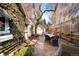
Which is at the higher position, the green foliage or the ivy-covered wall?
the ivy-covered wall

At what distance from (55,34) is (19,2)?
0.67 m

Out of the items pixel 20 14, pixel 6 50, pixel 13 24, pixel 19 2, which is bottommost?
pixel 6 50

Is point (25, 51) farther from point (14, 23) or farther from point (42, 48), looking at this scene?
point (14, 23)

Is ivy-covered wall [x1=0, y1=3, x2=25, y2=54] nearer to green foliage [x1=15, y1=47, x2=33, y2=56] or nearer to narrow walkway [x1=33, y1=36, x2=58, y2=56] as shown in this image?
green foliage [x1=15, y1=47, x2=33, y2=56]

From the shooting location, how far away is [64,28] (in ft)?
7.32

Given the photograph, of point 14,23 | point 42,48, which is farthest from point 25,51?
point 14,23

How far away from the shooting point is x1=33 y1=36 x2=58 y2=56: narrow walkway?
226cm

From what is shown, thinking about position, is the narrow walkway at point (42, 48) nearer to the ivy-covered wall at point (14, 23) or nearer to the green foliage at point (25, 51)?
the green foliage at point (25, 51)

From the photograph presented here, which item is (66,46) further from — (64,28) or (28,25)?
(28,25)

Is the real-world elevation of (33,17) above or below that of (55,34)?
above

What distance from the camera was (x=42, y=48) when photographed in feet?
7.45

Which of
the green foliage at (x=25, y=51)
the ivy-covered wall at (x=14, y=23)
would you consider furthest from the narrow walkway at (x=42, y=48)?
the ivy-covered wall at (x=14, y=23)

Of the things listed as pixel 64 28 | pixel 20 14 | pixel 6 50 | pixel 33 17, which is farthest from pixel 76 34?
pixel 6 50

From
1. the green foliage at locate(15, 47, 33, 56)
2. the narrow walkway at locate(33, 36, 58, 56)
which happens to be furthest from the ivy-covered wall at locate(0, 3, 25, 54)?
the narrow walkway at locate(33, 36, 58, 56)
